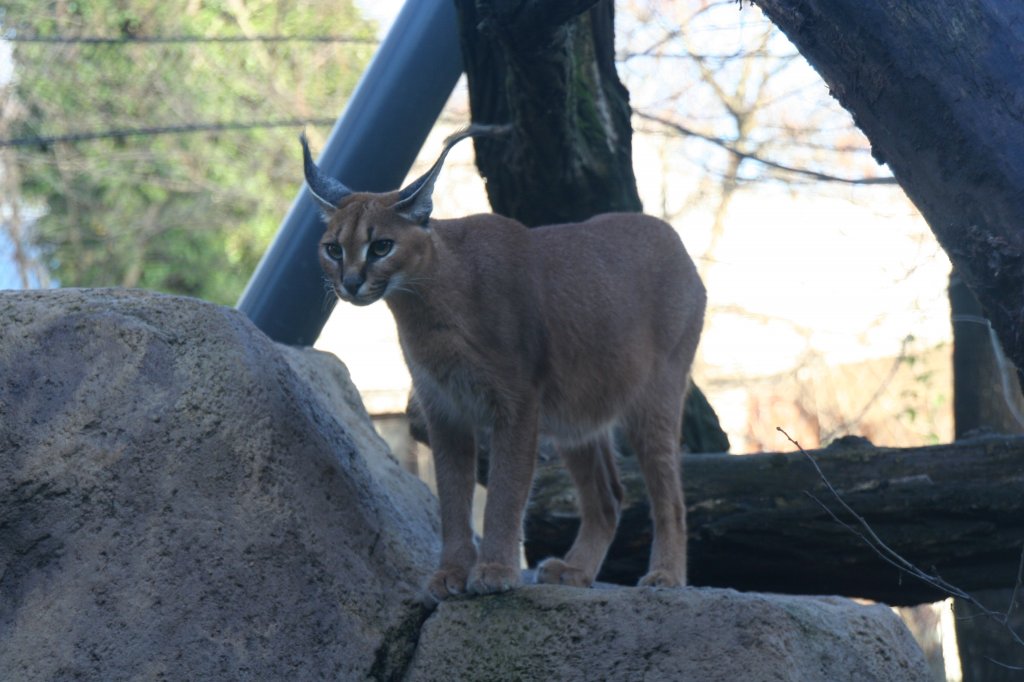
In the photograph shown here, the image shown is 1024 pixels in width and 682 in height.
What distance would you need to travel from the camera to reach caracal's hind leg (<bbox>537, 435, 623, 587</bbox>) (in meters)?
5.11

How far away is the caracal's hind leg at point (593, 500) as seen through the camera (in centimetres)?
511

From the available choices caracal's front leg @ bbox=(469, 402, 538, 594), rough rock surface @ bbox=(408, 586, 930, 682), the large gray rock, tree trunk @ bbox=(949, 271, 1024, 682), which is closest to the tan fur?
caracal's front leg @ bbox=(469, 402, 538, 594)

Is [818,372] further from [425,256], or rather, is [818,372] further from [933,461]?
[425,256]

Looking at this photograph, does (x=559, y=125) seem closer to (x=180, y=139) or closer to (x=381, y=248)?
(x=381, y=248)

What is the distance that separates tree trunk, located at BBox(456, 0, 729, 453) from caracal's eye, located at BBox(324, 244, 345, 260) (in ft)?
5.35

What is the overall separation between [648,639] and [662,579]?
0.96m

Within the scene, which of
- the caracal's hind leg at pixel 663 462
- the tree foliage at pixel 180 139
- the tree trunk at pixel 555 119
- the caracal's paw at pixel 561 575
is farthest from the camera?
the tree foliage at pixel 180 139

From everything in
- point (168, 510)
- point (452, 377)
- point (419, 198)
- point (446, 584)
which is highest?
point (419, 198)

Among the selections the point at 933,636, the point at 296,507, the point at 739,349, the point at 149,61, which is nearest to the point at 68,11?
the point at 149,61

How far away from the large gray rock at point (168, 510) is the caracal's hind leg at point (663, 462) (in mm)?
1132

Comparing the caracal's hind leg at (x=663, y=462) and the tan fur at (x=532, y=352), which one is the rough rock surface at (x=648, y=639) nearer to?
the tan fur at (x=532, y=352)

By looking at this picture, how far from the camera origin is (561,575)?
4777mm

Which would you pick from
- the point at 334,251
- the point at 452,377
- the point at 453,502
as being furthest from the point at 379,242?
the point at 453,502

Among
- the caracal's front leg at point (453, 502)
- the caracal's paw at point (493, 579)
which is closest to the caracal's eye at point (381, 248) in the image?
the caracal's front leg at point (453, 502)
